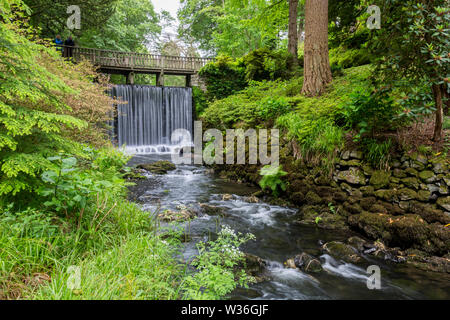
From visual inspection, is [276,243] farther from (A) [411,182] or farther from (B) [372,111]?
(B) [372,111]

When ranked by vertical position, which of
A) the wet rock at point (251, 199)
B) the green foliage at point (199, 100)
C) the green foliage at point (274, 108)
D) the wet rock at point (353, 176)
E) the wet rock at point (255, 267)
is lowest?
the wet rock at point (255, 267)

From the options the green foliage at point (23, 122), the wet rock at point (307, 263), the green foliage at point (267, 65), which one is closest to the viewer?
the green foliage at point (23, 122)

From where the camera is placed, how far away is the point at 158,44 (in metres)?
31.3

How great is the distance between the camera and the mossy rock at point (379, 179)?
4431 millimetres

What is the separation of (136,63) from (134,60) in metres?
0.20

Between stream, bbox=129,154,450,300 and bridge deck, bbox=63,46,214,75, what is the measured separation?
428 inches

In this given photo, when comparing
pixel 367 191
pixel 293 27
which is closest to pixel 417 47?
pixel 367 191

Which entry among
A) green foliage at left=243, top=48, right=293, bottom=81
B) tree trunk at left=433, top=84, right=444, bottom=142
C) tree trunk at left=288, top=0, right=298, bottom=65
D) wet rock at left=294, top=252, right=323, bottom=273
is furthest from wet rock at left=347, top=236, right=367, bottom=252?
tree trunk at left=288, top=0, right=298, bottom=65

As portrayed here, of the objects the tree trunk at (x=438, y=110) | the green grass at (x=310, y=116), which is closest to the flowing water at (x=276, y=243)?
the green grass at (x=310, y=116)

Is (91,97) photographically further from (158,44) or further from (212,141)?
(158,44)

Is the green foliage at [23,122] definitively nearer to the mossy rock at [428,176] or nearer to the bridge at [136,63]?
the mossy rock at [428,176]

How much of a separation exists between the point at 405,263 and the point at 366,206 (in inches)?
45.1

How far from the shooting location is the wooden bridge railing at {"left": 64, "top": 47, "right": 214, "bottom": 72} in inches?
571

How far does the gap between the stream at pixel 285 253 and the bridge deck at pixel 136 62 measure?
1087 cm
